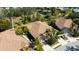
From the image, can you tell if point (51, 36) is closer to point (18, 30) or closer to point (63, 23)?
point (63, 23)

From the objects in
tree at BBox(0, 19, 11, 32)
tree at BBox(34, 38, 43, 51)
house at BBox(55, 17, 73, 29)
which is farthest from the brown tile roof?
tree at BBox(0, 19, 11, 32)

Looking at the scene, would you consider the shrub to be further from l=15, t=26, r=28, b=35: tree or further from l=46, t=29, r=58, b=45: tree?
l=46, t=29, r=58, b=45: tree

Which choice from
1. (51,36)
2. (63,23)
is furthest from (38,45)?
(63,23)

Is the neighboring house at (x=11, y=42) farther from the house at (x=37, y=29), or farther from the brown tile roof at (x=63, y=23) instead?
the brown tile roof at (x=63, y=23)

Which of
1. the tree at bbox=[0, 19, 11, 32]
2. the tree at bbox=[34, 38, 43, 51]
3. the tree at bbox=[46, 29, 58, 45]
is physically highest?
the tree at bbox=[0, 19, 11, 32]

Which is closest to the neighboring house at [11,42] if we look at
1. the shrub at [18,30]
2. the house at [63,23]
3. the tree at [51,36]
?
the shrub at [18,30]
